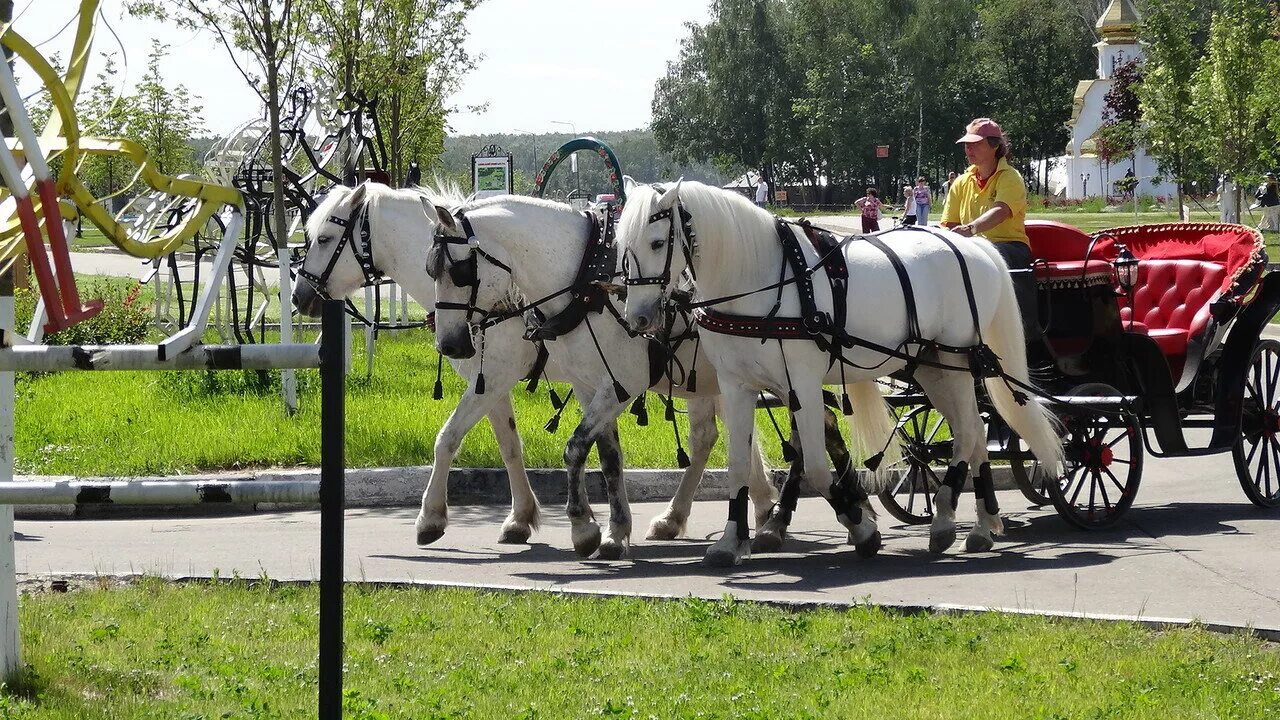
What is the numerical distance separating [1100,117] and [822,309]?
70411mm

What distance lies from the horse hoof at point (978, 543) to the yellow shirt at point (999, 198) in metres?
2.09

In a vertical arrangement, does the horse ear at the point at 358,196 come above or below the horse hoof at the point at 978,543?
above

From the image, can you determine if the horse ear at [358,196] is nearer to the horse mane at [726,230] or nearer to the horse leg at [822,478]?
the horse mane at [726,230]

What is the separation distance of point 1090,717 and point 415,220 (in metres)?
5.42

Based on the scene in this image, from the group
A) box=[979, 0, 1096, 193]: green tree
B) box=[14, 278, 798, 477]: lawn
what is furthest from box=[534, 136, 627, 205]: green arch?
box=[979, 0, 1096, 193]: green tree

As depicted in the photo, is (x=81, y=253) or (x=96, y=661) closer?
(x=96, y=661)

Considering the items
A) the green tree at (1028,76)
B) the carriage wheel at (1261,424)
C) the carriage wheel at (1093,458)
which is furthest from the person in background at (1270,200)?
the green tree at (1028,76)

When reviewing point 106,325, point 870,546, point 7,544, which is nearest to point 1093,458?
point 870,546

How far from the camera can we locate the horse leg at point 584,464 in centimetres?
858

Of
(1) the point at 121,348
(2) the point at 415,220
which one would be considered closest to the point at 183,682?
(1) the point at 121,348

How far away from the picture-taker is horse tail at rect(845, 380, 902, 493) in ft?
29.7

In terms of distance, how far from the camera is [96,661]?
19.4ft

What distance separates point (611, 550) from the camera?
863 centimetres

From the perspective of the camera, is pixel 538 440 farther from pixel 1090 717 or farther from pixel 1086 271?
pixel 1090 717
